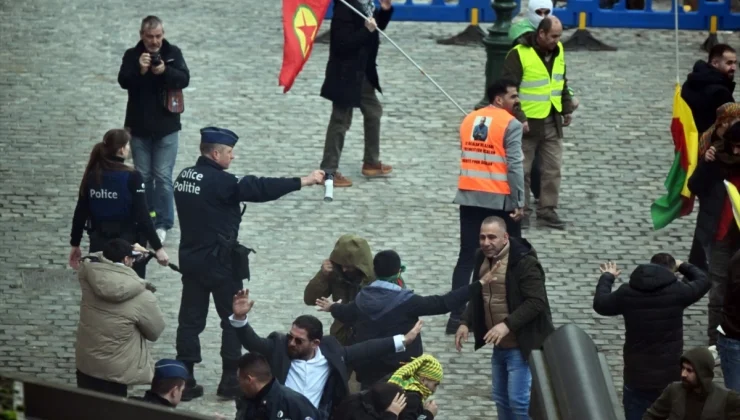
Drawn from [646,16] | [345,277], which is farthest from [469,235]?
[646,16]

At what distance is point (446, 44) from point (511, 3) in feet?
10.6

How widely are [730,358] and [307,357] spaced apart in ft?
8.59

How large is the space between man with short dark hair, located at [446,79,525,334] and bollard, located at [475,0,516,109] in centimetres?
375

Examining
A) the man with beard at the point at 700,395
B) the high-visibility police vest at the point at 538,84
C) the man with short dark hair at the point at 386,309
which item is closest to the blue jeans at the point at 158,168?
the high-visibility police vest at the point at 538,84

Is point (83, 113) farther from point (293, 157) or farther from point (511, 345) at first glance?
point (511, 345)

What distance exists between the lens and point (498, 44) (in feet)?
50.0

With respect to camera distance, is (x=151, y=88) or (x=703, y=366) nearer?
(x=703, y=366)

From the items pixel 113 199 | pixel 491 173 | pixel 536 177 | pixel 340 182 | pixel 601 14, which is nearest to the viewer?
pixel 113 199

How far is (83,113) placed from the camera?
1596cm

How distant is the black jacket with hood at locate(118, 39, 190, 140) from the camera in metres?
12.6

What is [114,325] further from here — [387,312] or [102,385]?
[387,312]

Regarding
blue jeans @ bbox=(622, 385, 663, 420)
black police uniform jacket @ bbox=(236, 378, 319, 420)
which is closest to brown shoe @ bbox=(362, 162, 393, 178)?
blue jeans @ bbox=(622, 385, 663, 420)

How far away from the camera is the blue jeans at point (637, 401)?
935 centimetres

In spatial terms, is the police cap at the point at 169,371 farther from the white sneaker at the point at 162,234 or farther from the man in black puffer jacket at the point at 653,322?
the white sneaker at the point at 162,234
